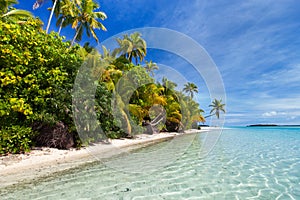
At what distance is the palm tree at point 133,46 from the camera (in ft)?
77.6

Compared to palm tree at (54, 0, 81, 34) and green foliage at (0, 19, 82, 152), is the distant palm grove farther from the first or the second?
palm tree at (54, 0, 81, 34)

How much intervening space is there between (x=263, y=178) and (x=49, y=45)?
10032mm

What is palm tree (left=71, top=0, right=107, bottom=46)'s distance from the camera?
19609 mm

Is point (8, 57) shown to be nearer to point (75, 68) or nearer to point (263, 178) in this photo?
point (75, 68)

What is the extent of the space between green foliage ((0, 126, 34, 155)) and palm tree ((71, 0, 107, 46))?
1333 centimetres

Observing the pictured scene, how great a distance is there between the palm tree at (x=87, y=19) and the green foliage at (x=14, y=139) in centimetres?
1333

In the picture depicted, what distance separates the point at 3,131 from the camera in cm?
727

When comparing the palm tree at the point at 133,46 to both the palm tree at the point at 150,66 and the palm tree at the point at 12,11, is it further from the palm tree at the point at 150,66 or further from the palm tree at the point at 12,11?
the palm tree at the point at 12,11

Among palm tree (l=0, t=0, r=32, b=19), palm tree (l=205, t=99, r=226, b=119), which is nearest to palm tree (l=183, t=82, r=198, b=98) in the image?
palm tree (l=205, t=99, r=226, b=119)

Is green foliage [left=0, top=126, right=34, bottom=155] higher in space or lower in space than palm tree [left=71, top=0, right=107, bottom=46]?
lower

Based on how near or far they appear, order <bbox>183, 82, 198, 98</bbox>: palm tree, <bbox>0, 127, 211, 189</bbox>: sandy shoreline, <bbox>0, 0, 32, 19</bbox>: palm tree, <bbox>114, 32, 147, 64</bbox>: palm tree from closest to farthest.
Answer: <bbox>0, 127, 211, 189</bbox>: sandy shoreline < <bbox>0, 0, 32, 19</bbox>: palm tree < <bbox>114, 32, 147, 64</bbox>: palm tree < <bbox>183, 82, 198, 98</bbox>: palm tree

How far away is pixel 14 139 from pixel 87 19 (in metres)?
Answer: 15.7

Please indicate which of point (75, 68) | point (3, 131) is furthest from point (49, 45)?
point (3, 131)

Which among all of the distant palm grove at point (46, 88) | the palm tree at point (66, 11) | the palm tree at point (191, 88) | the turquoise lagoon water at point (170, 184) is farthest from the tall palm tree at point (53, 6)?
the palm tree at point (191, 88)
